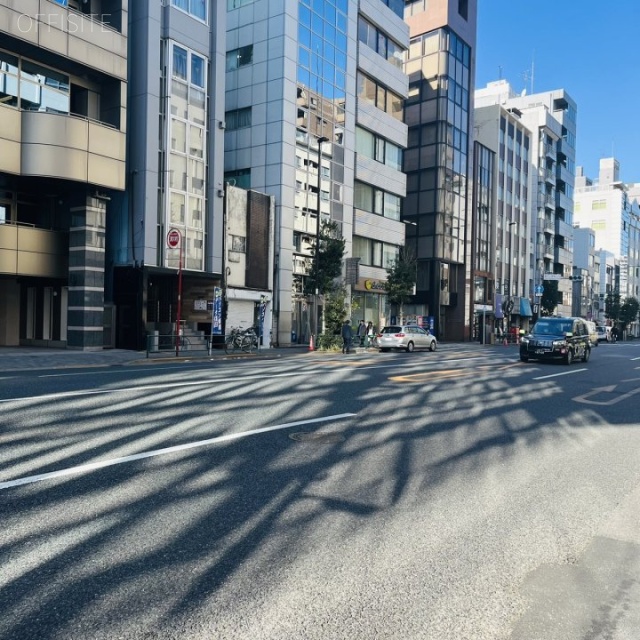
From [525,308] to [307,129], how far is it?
143ft

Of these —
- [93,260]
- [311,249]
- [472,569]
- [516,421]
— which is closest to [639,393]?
[516,421]

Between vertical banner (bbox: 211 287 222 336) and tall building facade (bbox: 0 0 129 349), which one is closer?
tall building facade (bbox: 0 0 129 349)

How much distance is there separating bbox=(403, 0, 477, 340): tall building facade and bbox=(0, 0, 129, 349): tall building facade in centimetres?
3157

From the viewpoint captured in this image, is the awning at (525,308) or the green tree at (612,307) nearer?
the awning at (525,308)

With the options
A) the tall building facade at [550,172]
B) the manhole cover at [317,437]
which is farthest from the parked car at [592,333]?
the tall building facade at [550,172]

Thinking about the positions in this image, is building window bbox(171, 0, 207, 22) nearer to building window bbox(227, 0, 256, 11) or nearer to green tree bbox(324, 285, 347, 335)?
building window bbox(227, 0, 256, 11)

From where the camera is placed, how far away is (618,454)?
7121 millimetres

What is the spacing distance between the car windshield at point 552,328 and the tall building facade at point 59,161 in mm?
18228

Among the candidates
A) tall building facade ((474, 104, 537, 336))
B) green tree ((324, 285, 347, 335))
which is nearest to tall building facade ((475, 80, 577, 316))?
tall building facade ((474, 104, 537, 336))

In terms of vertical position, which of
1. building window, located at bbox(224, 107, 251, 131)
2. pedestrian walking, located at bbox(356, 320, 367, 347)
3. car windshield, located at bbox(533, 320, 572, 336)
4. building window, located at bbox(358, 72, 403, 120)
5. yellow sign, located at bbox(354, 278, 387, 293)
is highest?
building window, located at bbox(358, 72, 403, 120)

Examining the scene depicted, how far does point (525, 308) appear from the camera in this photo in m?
68.8

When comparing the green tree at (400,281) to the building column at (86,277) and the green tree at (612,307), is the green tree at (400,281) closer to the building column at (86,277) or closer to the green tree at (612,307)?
the building column at (86,277)

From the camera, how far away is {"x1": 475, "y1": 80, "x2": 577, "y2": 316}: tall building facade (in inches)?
2918

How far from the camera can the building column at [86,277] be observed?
23.4 m
